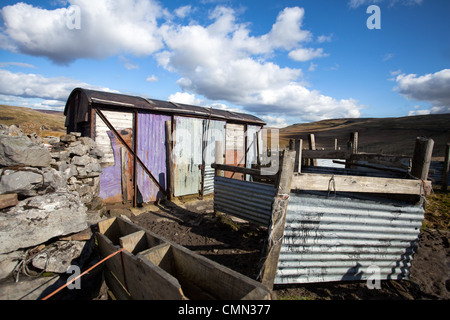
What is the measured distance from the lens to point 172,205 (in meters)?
7.60

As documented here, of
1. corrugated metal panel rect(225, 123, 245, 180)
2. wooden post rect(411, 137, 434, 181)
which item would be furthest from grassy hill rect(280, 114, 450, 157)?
wooden post rect(411, 137, 434, 181)

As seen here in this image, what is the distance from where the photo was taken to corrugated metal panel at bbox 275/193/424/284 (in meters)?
3.08

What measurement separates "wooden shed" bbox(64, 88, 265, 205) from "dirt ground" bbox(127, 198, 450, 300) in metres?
1.02

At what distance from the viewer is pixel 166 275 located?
2115 millimetres

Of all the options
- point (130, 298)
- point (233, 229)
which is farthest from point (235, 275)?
point (233, 229)

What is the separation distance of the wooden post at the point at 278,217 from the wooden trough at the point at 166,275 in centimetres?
74

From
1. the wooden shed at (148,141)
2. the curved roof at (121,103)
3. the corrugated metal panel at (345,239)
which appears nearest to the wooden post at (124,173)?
the wooden shed at (148,141)

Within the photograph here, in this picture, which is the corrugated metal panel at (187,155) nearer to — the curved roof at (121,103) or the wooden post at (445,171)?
the curved roof at (121,103)

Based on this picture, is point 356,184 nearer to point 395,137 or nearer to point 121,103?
point 121,103

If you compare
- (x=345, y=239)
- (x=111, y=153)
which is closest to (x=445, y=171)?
(x=345, y=239)

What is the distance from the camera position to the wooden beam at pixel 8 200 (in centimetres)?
289

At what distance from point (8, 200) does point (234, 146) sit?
26.2 feet
